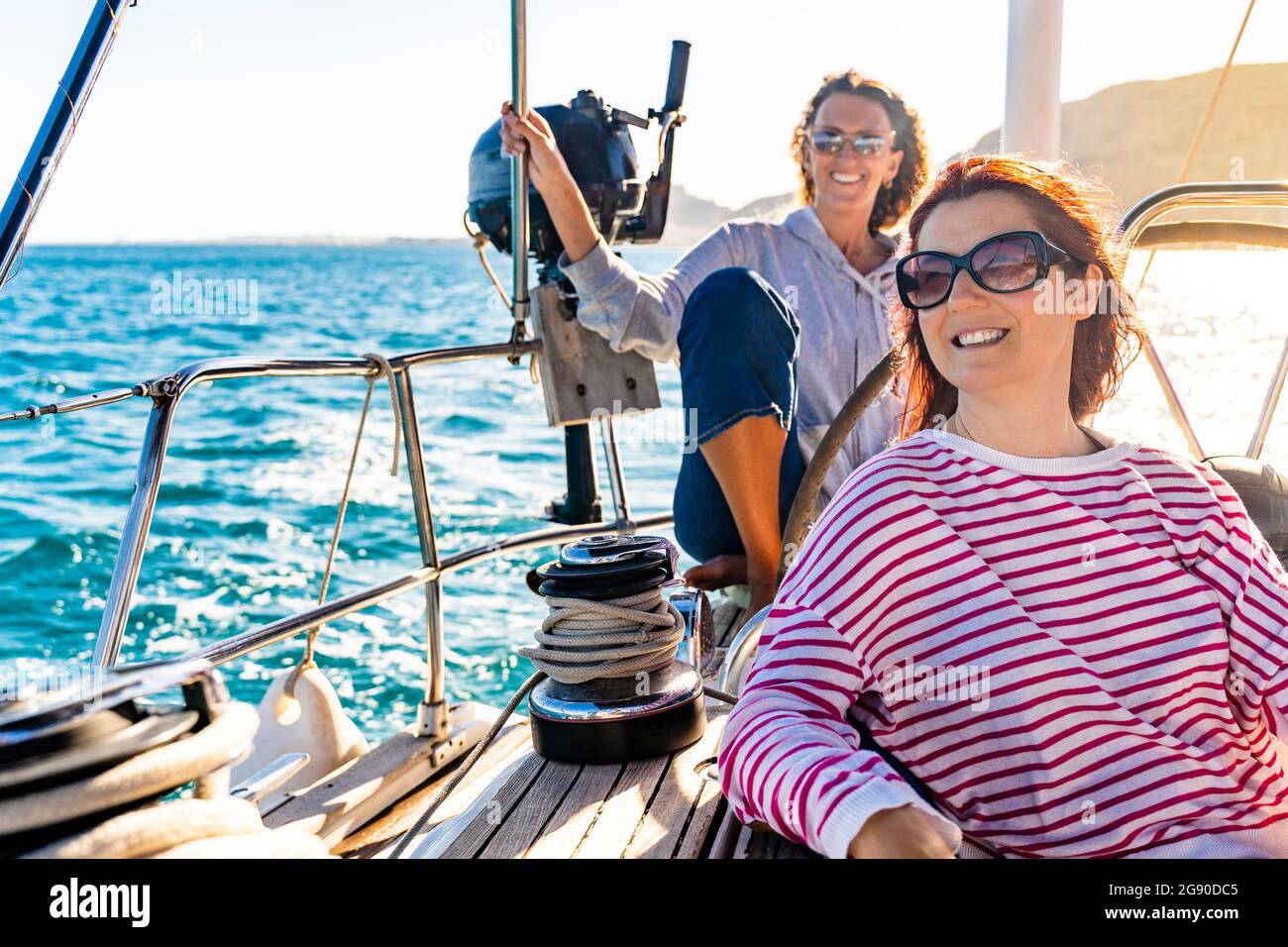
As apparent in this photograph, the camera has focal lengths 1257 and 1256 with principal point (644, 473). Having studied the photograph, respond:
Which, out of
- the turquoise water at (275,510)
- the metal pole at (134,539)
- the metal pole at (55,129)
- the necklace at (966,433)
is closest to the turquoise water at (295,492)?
the turquoise water at (275,510)

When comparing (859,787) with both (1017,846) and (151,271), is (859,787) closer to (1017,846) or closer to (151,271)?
(1017,846)

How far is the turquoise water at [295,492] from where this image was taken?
573 centimetres

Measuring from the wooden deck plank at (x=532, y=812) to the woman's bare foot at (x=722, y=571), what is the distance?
0.81 m

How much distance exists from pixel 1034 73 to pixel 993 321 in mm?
1888

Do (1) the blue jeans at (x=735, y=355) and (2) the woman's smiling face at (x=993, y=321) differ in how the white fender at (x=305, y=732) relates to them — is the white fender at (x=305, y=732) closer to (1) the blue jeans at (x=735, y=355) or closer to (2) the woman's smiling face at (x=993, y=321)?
(1) the blue jeans at (x=735, y=355)

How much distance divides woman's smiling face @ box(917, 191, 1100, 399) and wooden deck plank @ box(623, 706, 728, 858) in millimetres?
554

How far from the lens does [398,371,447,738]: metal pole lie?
2371 mm

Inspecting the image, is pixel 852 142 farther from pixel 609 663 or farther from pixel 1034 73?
pixel 609 663

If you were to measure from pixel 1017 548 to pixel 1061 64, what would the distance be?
2.10 metres

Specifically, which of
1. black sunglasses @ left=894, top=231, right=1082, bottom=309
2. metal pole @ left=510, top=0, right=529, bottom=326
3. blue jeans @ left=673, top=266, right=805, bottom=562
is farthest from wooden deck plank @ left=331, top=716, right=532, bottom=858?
black sunglasses @ left=894, top=231, right=1082, bottom=309

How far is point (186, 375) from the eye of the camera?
1673mm

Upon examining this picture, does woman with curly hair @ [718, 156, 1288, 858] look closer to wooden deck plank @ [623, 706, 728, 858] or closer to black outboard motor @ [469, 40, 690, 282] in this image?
wooden deck plank @ [623, 706, 728, 858]

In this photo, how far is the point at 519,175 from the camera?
2492 mm
